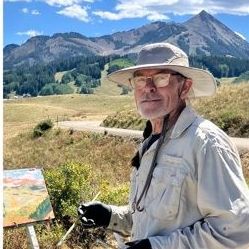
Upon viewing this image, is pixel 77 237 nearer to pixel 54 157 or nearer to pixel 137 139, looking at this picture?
pixel 137 139

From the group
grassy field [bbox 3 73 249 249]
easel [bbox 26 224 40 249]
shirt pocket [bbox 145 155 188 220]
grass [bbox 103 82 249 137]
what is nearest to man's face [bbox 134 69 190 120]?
shirt pocket [bbox 145 155 188 220]

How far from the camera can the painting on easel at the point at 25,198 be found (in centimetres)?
575

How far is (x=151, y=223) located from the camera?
300 centimetres

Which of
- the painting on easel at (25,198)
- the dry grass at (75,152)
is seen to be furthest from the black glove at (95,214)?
the dry grass at (75,152)

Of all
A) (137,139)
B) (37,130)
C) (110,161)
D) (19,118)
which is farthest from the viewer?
(19,118)

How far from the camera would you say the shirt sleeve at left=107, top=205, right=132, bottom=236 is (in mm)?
3646

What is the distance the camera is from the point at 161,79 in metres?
3.10

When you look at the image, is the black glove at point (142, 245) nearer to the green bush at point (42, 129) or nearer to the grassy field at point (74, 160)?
the grassy field at point (74, 160)

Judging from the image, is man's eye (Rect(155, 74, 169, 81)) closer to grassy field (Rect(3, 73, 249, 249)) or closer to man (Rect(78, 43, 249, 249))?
man (Rect(78, 43, 249, 249))

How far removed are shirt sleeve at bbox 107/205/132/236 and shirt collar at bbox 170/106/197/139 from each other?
89cm

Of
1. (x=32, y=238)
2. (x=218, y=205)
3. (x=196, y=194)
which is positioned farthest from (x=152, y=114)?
(x=32, y=238)

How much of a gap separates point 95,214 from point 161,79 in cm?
111

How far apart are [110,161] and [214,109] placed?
359 inches

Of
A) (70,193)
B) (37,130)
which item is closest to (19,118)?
(37,130)
